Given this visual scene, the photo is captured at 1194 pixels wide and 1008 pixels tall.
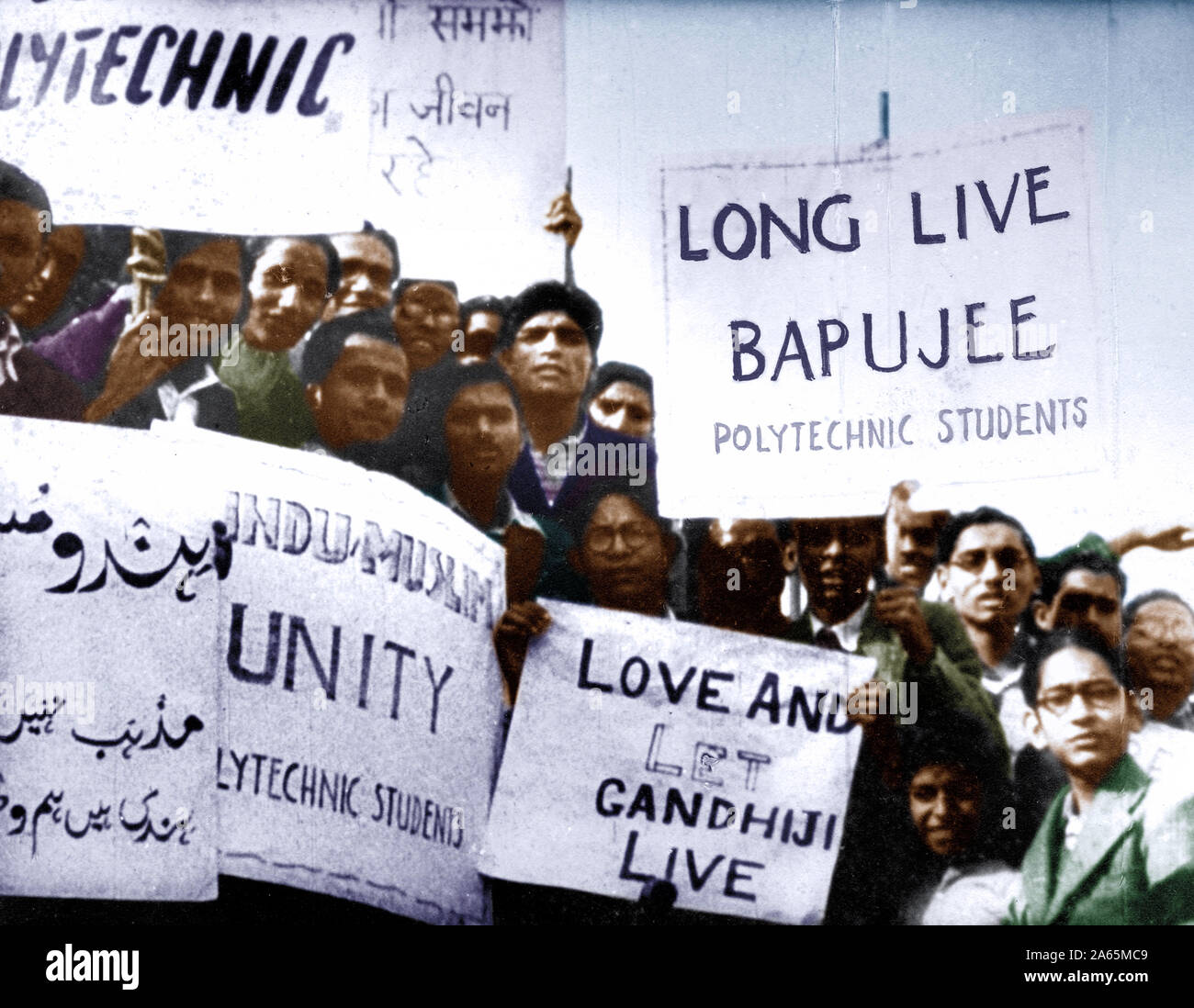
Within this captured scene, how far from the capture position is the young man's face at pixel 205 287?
4582 millimetres

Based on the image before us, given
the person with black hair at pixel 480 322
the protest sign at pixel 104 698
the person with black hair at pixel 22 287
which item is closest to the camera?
the protest sign at pixel 104 698

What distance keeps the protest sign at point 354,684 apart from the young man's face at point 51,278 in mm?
522

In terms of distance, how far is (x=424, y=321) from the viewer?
4.62 metres

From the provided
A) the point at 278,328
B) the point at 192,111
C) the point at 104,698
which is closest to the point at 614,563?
the point at 278,328

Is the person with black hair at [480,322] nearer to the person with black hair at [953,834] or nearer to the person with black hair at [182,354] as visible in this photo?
the person with black hair at [182,354]

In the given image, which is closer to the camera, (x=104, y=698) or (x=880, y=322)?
(x=104, y=698)

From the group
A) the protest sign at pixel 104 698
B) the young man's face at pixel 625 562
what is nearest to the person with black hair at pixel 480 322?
the young man's face at pixel 625 562

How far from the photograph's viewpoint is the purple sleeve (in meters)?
4.54

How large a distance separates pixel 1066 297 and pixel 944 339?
0.35 metres

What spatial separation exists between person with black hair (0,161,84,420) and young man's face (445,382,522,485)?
97 cm

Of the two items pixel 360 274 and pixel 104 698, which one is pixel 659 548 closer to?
pixel 360 274

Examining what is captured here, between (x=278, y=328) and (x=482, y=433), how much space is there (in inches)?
23.7
